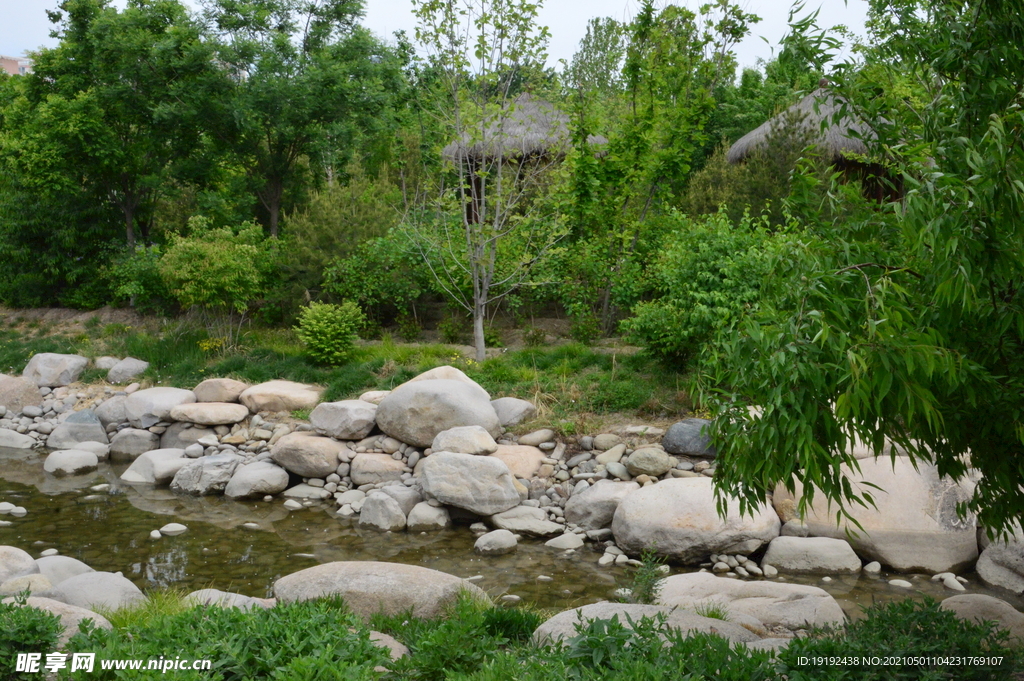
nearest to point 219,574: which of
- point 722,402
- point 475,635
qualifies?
point 475,635

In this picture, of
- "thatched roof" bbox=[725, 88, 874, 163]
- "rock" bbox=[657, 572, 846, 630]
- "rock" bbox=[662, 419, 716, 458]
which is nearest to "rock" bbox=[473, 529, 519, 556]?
"rock" bbox=[657, 572, 846, 630]

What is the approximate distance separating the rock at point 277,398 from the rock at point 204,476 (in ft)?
4.76

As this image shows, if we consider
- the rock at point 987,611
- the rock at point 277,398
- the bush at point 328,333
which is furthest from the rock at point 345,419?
the rock at point 987,611

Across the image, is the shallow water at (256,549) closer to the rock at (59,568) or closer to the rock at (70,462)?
the rock at (59,568)

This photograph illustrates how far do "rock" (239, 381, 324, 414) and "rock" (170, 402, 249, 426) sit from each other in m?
0.17

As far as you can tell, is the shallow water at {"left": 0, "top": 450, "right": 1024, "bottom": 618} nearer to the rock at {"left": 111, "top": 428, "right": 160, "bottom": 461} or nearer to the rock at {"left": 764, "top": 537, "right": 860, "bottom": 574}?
the rock at {"left": 764, "top": 537, "right": 860, "bottom": 574}

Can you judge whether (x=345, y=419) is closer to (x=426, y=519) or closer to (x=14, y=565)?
(x=426, y=519)

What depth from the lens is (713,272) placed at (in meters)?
9.62

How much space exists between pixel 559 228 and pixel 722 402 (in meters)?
8.45

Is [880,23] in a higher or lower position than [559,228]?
higher

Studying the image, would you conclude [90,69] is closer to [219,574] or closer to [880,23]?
[219,574]

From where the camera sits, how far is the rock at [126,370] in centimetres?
1317

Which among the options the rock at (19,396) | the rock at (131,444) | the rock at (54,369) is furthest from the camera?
the rock at (54,369)

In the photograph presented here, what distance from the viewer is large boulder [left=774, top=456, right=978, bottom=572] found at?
717cm
